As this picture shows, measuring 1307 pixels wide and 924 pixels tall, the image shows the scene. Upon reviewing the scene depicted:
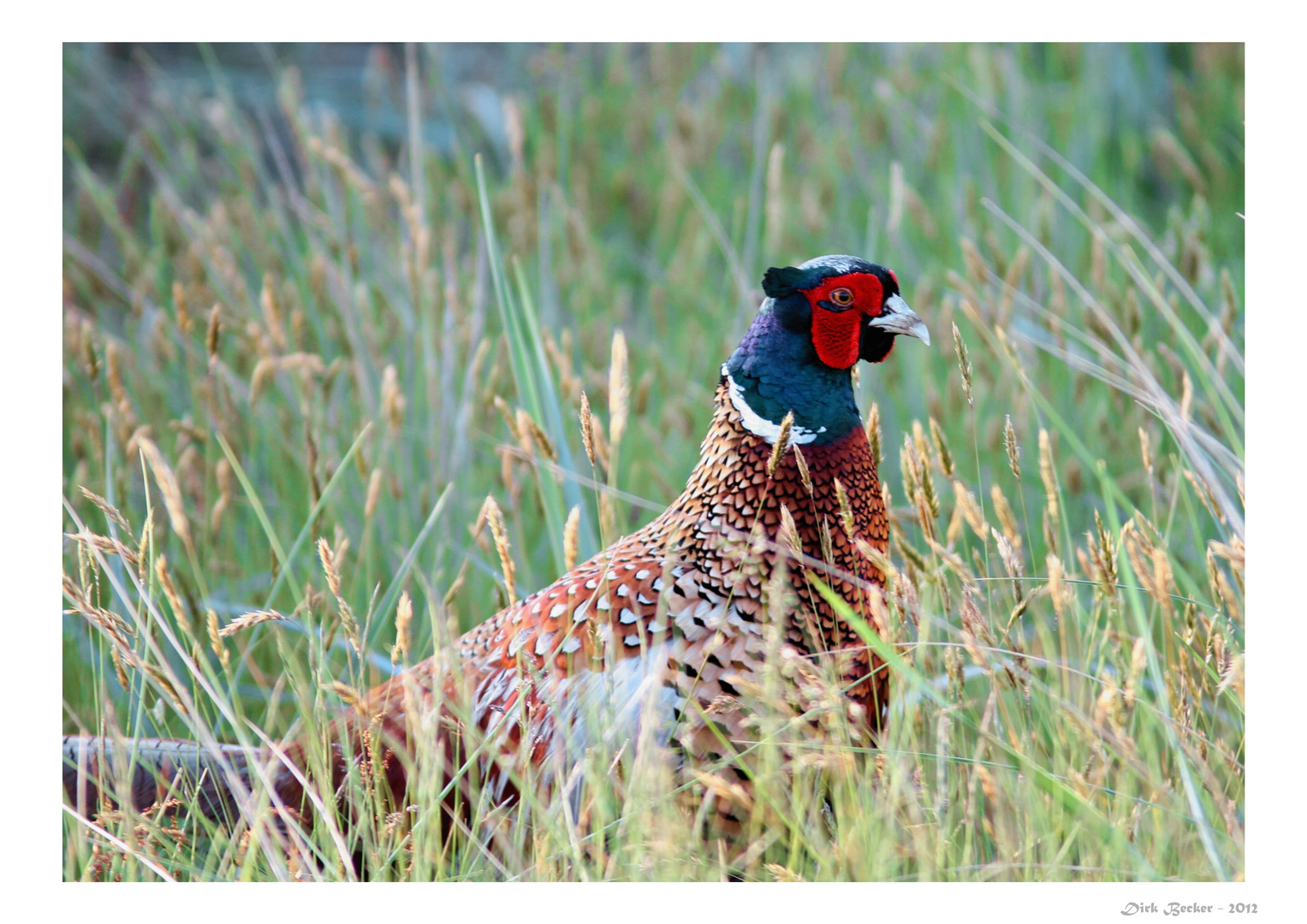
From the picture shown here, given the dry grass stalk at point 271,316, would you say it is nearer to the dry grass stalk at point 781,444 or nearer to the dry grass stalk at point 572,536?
the dry grass stalk at point 572,536

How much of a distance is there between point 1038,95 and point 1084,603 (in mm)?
1323

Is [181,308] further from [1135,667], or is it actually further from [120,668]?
[1135,667]

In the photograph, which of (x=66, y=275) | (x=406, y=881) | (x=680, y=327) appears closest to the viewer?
(x=406, y=881)

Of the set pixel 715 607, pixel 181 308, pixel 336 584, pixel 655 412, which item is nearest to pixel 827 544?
pixel 715 607

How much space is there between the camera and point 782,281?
188 cm

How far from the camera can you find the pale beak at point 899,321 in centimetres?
188

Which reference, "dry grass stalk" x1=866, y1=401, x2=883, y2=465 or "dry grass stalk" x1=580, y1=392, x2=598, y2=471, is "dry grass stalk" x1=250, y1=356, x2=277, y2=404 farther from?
"dry grass stalk" x1=866, y1=401, x2=883, y2=465

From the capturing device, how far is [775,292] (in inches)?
74.1

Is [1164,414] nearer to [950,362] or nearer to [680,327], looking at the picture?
[950,362]

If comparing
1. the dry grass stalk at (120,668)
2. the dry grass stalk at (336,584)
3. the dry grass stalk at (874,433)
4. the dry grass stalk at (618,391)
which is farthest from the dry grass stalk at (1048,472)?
the dry grass stalk at (120,668)

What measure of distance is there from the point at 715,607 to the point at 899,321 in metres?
0.55

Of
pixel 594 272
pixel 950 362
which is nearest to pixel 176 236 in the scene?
pixel 594 272

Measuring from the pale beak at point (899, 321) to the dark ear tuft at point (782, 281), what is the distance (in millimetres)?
142

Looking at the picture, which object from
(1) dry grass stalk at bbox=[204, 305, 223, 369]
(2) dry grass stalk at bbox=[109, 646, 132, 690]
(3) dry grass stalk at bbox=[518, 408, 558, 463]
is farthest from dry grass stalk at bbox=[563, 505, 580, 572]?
(1) dry grass stalk at bbox=[204, 305, 223, 369]
